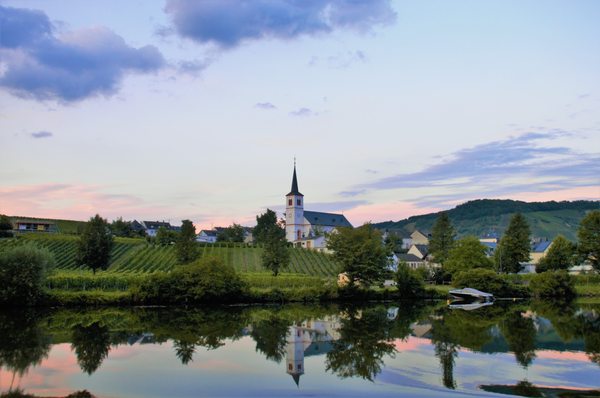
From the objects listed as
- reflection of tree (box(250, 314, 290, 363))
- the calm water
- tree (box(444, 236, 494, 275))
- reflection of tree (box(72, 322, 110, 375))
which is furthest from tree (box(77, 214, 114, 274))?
tree (box(444, 236, 494, 275))

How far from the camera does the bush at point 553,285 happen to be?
220 ft

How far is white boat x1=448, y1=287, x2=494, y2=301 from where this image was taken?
2485 inches

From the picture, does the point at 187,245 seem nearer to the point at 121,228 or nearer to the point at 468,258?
the point at 468,258

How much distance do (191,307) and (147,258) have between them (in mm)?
40044

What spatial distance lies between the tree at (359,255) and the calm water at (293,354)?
17996 millimetres

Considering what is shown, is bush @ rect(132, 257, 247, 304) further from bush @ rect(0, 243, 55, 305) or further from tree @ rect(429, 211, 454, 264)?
tree @ rect(429, 211, 454, 264)

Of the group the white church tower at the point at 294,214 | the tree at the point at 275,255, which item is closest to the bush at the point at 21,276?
the tree at the point at 275,255

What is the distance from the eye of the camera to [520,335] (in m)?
32.6

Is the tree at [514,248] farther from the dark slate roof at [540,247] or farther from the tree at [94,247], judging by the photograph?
the tree at [94,247]

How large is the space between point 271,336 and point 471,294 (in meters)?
38.0

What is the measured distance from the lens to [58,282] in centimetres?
5166

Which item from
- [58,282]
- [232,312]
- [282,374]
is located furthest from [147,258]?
[282,374]

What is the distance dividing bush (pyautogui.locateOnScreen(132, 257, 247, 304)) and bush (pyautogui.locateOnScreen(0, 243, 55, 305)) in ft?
26.4

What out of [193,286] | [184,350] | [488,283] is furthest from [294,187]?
[184,350]
